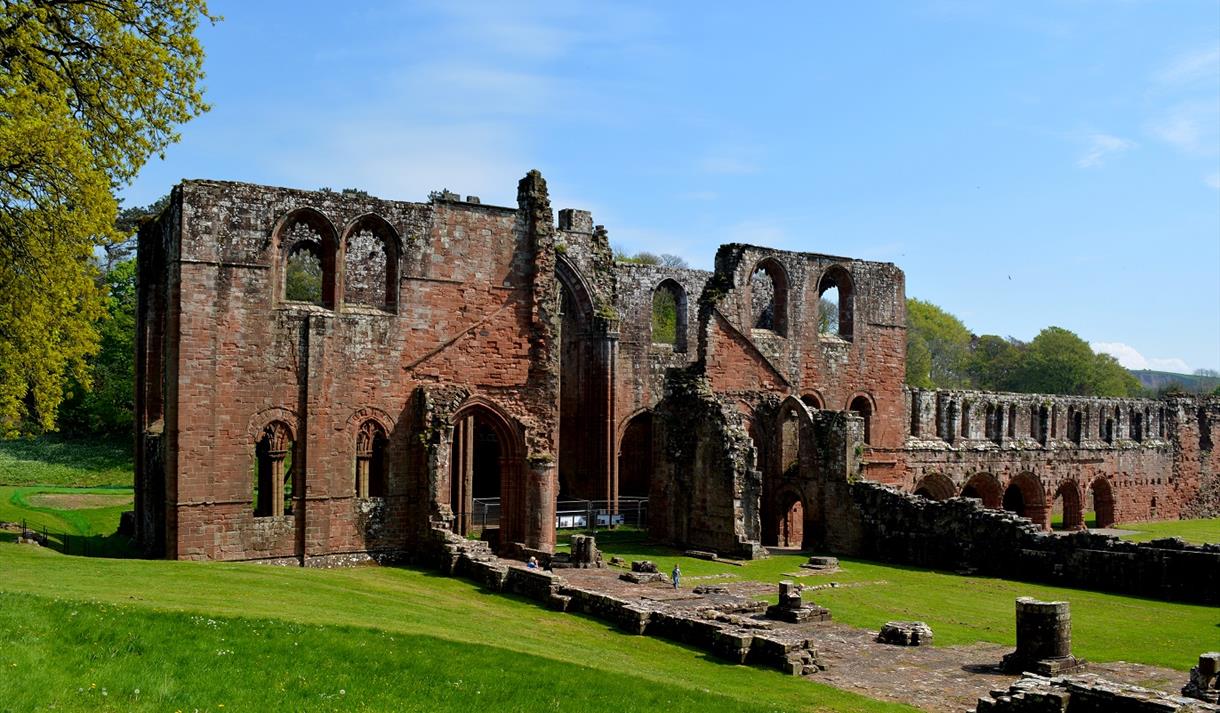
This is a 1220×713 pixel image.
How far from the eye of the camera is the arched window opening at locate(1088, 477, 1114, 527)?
41844mm

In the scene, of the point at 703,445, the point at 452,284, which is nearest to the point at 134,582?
the point at 452,284

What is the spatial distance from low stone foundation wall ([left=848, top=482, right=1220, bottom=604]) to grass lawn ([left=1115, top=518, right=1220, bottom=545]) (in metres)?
10.3

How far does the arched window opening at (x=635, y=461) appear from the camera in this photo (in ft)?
128

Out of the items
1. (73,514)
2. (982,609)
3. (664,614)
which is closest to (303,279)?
(73,514)

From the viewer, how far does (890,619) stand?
60.8ft

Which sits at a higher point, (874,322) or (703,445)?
(874,322)

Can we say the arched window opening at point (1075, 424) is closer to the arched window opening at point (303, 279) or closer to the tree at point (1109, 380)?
the arched window opening at point (303, 279)

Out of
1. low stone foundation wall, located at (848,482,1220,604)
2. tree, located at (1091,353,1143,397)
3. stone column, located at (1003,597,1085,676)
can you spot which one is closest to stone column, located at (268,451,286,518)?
low stone foundation wall, located at (848,482,1220,604)

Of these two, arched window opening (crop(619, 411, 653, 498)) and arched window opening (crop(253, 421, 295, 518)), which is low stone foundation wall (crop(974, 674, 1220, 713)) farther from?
arched window opening (crop(619, 411, 653, 498))

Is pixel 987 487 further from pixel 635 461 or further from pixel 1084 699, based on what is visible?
pixel 1084 699

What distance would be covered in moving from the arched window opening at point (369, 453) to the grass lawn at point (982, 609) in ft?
17.8

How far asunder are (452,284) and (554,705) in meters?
14.8

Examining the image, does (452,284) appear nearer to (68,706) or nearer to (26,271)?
(26,271)

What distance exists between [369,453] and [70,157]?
9.45 meters
